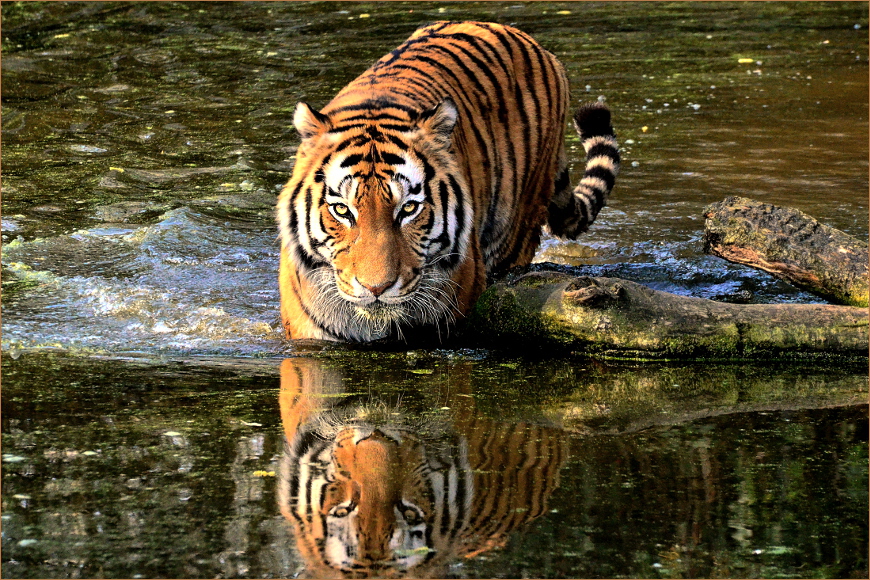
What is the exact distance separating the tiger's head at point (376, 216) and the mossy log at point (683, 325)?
0.49 metres

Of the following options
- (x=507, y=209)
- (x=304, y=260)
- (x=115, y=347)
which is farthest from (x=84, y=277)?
(x=507, y=209)

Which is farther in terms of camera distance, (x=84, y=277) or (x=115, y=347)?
(x=84, y=277)

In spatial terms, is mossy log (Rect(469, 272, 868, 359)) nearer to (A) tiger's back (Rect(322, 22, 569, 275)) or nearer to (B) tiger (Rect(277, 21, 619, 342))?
(B) tiger (Rect(277, 21, 619, 342))

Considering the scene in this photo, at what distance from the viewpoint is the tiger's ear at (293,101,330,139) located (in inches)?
169

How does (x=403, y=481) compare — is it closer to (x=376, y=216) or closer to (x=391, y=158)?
(x=376, y=216)

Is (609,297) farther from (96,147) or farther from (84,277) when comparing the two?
(96,147)

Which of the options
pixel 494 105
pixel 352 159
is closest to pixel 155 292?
pixel 352 159

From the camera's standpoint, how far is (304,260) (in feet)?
14.3

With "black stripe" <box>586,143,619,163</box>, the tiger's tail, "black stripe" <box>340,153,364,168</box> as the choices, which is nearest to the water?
the tiger's tail

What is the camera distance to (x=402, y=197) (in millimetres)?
4156

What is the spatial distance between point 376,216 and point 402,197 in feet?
0.48

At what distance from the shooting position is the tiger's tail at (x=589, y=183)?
19.4ft

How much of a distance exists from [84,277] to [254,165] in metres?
2.35

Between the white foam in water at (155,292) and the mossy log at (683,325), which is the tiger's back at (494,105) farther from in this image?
the white foam in water at (155,292)
